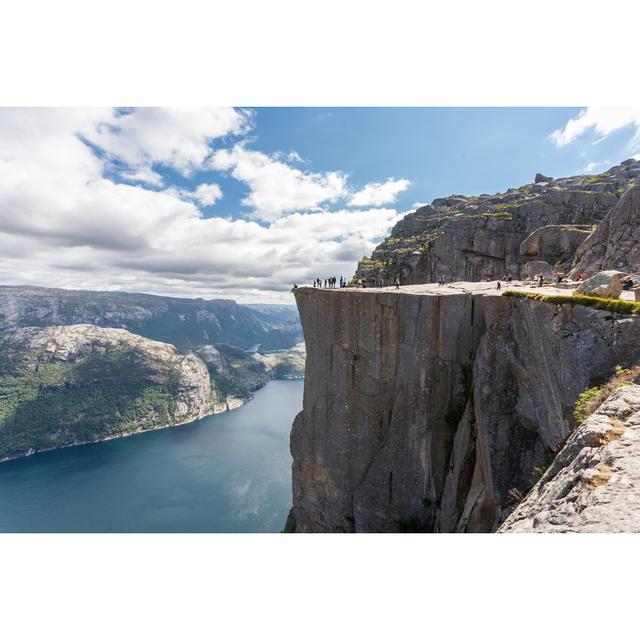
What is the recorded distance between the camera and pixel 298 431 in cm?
3038

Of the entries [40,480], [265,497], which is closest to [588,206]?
[265,497]

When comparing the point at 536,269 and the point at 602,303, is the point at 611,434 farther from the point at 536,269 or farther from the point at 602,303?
the point at 536,269

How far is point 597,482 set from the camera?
6.56 m

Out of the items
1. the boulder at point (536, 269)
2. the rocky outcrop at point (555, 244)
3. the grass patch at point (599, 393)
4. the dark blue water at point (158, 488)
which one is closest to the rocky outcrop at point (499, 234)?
the rocky outcrop at point (555, 244)

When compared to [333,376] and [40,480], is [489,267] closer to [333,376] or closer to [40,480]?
[333,376]

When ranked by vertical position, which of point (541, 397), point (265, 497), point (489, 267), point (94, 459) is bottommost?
point (94, 459)

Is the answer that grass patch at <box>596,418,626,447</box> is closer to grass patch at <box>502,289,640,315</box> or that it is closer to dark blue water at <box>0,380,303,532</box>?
grass patch at <box>502,289,640,315</box>

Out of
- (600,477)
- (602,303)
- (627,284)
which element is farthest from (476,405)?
(600,477)

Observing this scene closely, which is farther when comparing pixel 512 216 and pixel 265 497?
Answer: pixel 265 497

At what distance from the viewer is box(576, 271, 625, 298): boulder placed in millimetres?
14227

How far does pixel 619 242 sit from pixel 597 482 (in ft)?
107

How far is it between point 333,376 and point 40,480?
636ft

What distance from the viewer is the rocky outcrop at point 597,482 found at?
19.1ft

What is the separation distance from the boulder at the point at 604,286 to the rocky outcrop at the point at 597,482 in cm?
661
